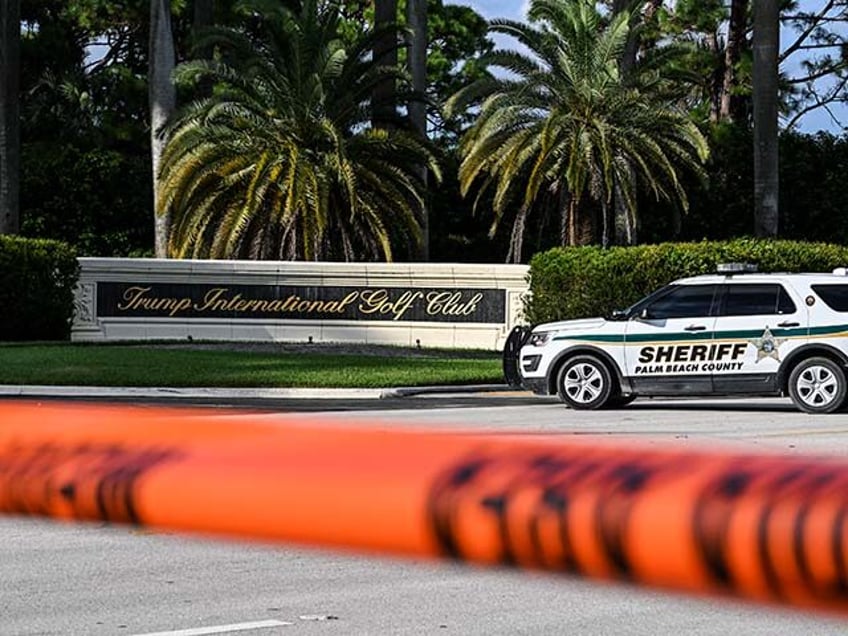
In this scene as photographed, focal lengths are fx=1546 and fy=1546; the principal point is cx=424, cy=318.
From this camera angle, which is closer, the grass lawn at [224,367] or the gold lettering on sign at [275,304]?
the grass lawn at [224,367]

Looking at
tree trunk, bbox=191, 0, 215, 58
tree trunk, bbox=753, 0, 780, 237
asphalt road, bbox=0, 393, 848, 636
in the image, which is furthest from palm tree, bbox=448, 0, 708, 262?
asphalt road, bbox=0, 393, 848, 636

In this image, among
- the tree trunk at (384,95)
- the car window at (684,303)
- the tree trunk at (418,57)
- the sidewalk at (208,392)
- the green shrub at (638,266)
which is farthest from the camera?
the tree trunk at (418,57)

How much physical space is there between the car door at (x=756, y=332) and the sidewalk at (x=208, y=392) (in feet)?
18.6

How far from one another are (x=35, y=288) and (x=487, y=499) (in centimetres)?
3317

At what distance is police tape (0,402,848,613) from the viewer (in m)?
1.06

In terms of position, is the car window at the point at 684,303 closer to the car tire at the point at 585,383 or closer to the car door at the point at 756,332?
the car door at the point at 756,332

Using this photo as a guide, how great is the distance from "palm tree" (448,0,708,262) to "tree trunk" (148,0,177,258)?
6.78m

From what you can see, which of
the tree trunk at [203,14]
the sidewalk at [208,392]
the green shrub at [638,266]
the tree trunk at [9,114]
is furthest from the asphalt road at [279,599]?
the tree trunk at [203,14]

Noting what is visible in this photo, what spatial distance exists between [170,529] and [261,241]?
3458 cm

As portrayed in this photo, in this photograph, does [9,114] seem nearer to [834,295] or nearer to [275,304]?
[275,304]

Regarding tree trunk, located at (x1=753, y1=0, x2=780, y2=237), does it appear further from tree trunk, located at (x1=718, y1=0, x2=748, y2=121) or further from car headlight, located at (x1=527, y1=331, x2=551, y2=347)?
car headlight, located at (x1=527, y1=331, x2=551, y2=347)

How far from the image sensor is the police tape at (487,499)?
1.06 m

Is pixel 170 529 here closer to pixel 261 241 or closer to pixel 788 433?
pixel 788 433

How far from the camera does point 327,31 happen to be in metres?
35.5
